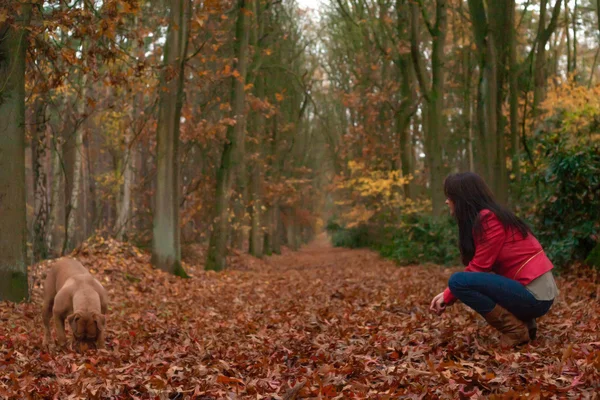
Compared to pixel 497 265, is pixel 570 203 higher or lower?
higher

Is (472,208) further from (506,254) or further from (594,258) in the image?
(594,258)

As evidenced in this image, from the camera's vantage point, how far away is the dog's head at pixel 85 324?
6.13m

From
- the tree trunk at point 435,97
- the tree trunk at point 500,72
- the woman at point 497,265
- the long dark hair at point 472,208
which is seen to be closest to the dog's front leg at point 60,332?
the woman at point 497,265

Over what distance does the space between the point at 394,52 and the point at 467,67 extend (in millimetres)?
3795

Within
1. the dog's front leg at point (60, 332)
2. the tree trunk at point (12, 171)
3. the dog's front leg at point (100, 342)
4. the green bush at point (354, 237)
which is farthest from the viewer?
the green bush at point (354, 237)

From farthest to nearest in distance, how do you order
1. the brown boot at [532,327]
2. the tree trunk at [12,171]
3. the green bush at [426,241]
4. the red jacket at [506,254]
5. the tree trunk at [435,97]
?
the tree trunk at [435,97], the green bush at [426,241], the tree trunk at [12,171], the brown boot at [532,327], the red jacket at [506,254]

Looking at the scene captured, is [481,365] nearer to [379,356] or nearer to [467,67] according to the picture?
[379,356]

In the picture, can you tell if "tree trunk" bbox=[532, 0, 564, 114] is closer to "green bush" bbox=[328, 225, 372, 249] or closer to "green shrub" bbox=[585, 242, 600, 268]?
"green shrub" bbox=[585, 242, 600, 268]

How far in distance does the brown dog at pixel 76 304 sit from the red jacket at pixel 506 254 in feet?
11.5

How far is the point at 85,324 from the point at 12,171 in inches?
162

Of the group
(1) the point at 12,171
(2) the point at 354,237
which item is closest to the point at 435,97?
(1) the point at 12,171

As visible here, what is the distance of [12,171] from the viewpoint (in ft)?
30.3

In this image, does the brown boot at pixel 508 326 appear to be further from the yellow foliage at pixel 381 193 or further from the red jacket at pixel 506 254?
the yellow foliage at pixel 381 193

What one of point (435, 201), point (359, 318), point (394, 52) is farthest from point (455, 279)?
point (394, 52)
